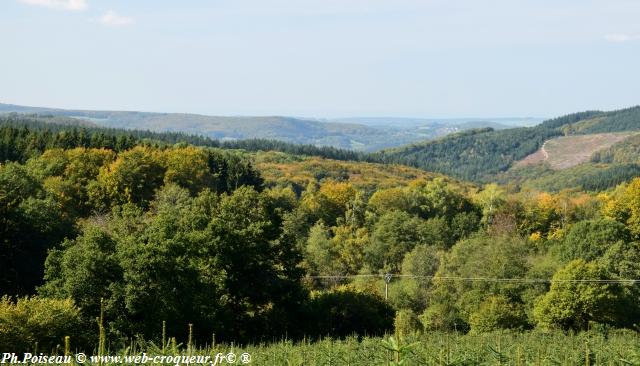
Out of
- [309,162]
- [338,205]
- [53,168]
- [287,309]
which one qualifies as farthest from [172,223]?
[309,162]

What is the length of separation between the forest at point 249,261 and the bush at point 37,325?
0.07 meters

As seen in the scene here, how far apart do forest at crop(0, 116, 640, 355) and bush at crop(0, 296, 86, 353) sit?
0.07 meters

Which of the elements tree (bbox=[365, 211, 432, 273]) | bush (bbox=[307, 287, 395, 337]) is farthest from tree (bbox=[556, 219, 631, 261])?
bush (bbox=[307, 287, 395, 337])

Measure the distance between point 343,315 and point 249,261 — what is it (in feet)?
24.5

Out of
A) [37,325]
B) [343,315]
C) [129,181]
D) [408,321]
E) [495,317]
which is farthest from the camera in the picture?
[129,181]

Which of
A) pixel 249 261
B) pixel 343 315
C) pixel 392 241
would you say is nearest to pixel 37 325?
pixel 249 261

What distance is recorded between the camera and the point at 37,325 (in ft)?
82.9

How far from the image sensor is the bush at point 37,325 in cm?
2430

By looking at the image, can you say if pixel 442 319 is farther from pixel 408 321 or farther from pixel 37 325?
pixel 37 325

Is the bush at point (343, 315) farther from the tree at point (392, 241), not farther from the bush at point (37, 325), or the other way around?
the tree at point (392, 241)

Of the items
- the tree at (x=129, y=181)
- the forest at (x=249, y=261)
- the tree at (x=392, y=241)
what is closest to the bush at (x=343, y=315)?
the forest at (x=249, y=261)

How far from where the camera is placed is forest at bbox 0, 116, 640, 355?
3148 cm

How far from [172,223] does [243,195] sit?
6.81 m

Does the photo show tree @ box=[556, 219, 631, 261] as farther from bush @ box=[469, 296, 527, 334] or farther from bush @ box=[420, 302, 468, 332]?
bush @ box=[420, 302, 468, 332]
